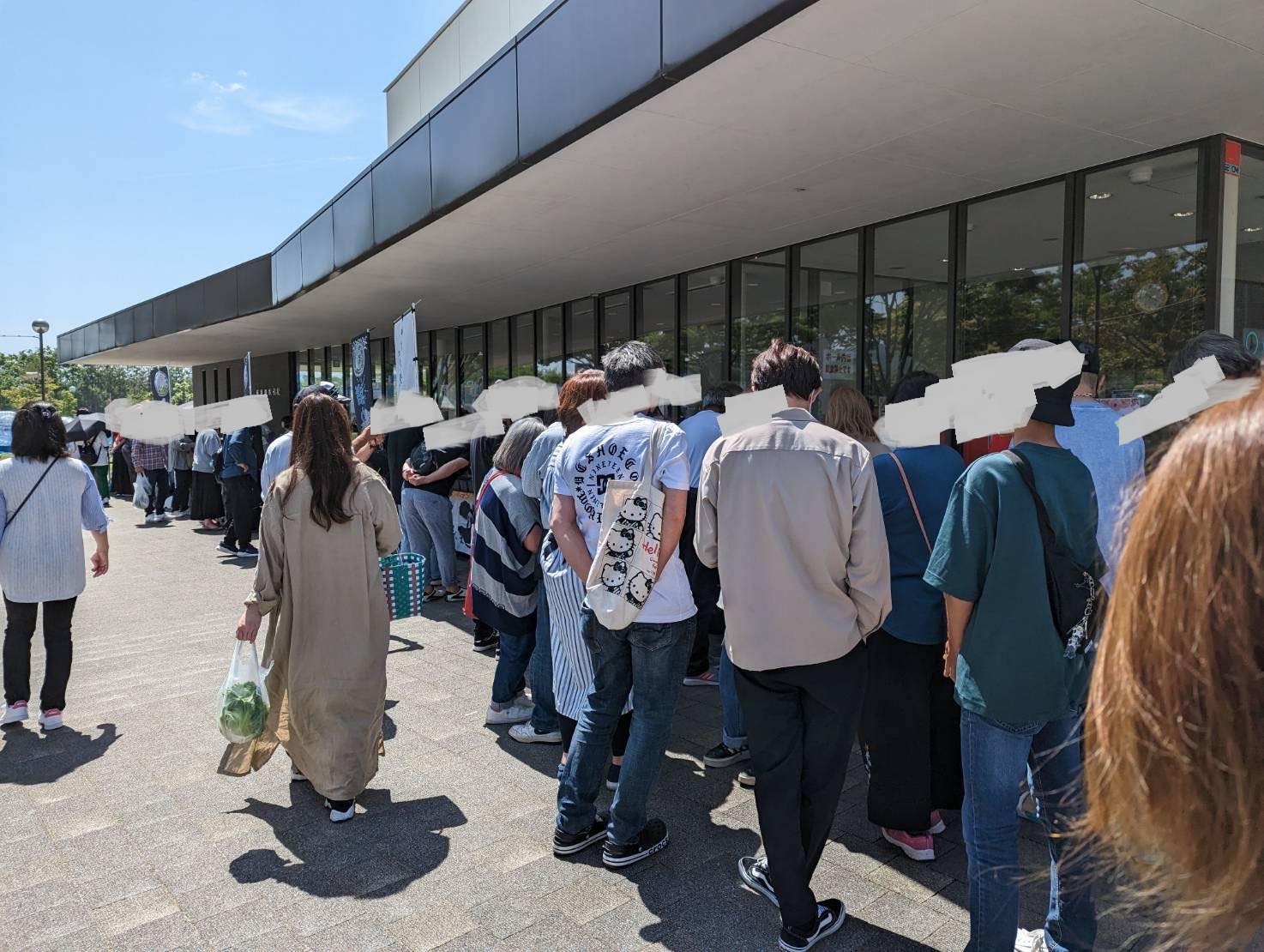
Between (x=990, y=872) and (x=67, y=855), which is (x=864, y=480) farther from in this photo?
(x=67, y=855)

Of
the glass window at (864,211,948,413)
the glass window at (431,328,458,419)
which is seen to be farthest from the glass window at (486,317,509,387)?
the glass window at (864,211,948,413)

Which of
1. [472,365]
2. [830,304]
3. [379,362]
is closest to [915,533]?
[830,304]

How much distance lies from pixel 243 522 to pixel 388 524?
8.06 m

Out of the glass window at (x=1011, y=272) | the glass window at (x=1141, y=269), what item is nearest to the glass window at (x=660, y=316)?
the glass window at (x=1011, y=272)

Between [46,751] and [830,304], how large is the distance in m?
7.68

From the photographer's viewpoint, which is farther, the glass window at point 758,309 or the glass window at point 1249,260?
the glass window at point 758,309

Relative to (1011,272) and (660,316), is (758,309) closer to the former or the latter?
(660,316)

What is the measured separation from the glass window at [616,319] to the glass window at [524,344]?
2.26 m

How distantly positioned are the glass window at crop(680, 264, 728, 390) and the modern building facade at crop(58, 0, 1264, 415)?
0.12ft

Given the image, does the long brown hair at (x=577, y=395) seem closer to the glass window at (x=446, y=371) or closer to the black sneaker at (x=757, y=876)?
the black sneaker at (x=757, y=876)

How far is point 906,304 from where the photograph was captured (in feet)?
26.8

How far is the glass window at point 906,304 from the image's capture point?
7816 mm

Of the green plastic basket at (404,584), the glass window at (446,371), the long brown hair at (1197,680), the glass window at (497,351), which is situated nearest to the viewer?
the long brown hair at (1197,680)

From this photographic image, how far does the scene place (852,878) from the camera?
3.15 meters
